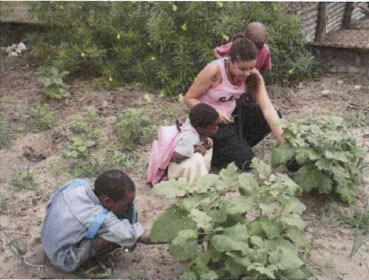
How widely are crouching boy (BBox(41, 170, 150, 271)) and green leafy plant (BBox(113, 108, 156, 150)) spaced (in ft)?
5.56

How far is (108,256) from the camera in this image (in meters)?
3.39

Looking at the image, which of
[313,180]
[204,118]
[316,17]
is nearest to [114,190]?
[204,118]

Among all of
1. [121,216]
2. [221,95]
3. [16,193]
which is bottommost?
[16,193]

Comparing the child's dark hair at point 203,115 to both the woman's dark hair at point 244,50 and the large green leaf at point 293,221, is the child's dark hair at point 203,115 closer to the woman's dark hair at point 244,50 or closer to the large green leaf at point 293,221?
the woman's dark hair at point 244,50

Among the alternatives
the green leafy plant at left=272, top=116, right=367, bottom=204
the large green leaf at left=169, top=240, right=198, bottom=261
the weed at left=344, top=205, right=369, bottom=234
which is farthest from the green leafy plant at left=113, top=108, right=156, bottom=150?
the large green leaf at left=169, top=240, right=198, bottom=261

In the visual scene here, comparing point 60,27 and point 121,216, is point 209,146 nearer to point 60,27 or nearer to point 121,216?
point 121,216

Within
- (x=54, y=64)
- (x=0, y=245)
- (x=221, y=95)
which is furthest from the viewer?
(x=54, y=64)

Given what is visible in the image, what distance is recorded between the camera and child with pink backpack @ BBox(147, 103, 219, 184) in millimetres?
3895

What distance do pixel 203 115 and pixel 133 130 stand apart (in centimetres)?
122

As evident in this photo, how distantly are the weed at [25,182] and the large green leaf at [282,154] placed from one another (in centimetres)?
181

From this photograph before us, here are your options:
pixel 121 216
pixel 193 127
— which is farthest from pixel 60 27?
pixel 121 216

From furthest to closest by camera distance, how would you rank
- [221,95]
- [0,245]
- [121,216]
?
[221,95] → [0,245] → [121,216]

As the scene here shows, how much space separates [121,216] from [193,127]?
3.25 ft

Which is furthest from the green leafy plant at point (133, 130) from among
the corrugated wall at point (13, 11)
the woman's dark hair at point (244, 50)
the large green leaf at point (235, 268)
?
the corrugated wall at point (13, 11)
